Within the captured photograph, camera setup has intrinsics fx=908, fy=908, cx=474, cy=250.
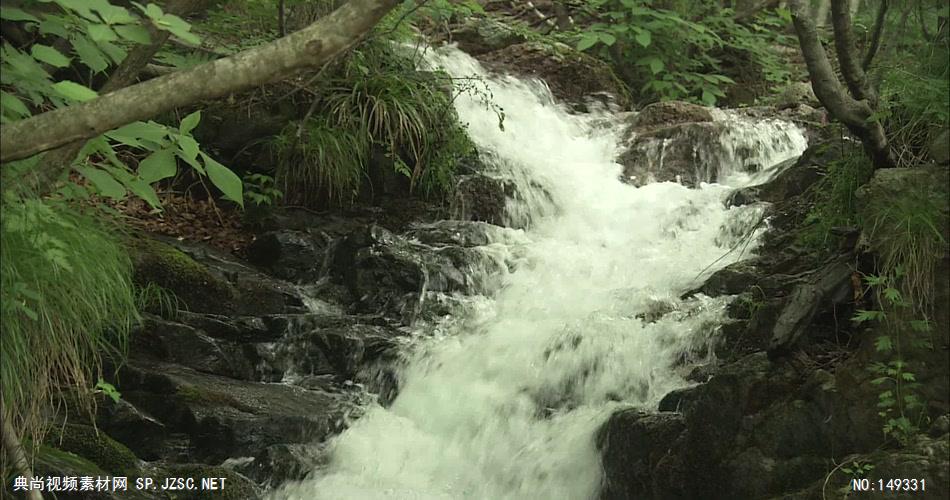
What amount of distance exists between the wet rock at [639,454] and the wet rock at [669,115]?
5.09 meters

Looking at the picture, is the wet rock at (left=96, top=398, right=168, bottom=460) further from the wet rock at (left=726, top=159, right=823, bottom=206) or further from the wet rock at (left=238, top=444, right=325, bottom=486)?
the wet rock at (left=726, top=159, right=823, bottom=206)

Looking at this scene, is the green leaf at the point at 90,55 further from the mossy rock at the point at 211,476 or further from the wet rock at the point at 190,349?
the wet rock at the point at 190,349

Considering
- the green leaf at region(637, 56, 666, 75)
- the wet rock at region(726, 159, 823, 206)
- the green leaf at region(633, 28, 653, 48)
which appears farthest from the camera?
the green leaf at region(637, 56, 666, 75)

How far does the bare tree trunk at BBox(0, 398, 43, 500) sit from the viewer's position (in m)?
3.40

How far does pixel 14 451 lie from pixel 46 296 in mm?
611

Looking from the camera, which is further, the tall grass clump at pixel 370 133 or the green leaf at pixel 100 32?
the tall grass clump at pixel 370 133

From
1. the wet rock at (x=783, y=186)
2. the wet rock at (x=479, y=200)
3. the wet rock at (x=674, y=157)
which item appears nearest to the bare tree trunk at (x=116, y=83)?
the wet rock at (x=479, y=200)

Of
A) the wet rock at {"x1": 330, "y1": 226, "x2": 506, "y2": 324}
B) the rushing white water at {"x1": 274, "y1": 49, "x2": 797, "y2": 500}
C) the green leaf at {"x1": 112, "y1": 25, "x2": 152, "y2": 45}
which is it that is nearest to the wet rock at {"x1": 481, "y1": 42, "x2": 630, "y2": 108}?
the rushing white water at {"x1": 274, "y1": 49, "x2": 797, "y2": 500}

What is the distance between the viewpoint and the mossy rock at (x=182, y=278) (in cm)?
553

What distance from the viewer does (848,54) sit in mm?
4418

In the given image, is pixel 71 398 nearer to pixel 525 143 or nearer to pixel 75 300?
pixel 75 300

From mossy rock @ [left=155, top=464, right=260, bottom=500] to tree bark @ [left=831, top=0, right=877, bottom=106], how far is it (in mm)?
3560

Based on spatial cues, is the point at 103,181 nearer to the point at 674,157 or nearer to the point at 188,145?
the point at 188,145

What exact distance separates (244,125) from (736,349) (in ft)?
13.8
